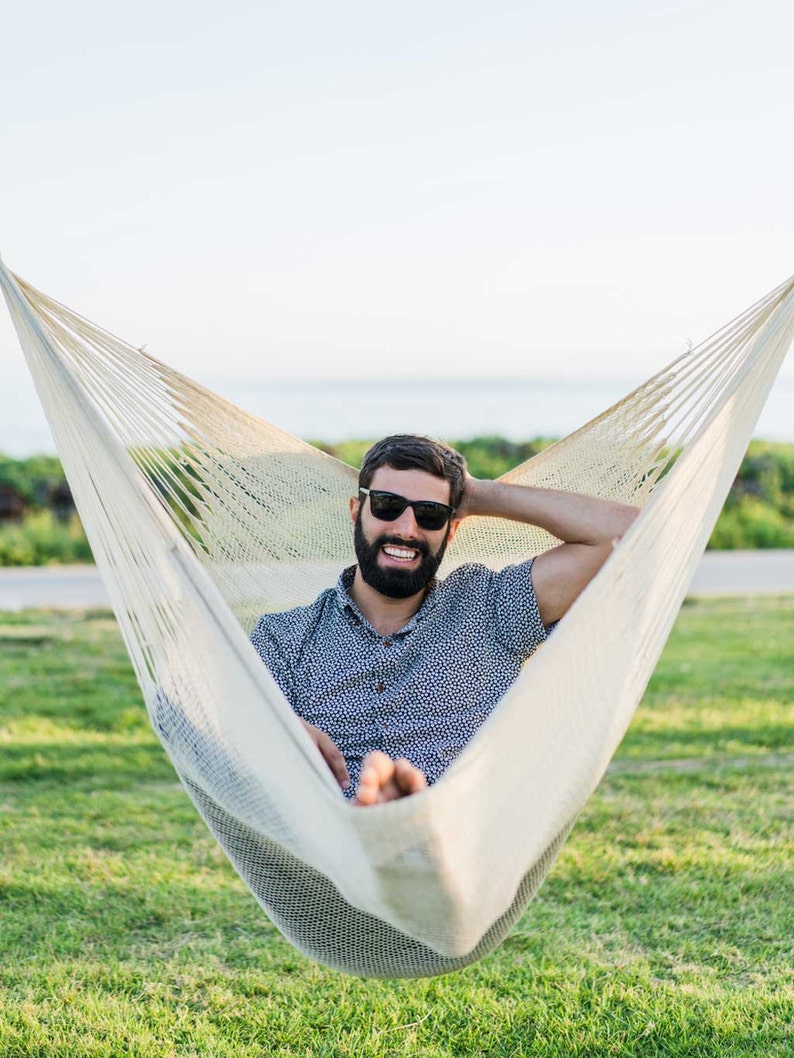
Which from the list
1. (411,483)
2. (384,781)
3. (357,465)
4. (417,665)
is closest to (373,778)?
(384,781)

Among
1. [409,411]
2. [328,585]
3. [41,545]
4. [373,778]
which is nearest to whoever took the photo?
[373,778]

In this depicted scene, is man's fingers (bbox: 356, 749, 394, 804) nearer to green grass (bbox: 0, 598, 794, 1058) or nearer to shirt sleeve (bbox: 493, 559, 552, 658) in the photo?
shirt sleeve (bbox: 493, 559, 552, 658)

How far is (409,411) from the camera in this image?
11125mm

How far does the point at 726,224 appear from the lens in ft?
19.6

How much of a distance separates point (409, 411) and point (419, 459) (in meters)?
9.04

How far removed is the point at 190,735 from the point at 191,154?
7.66 m

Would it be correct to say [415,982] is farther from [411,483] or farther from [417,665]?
[411,483]

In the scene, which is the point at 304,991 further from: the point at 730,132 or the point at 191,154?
the point at 191,154

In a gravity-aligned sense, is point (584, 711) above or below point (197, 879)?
above

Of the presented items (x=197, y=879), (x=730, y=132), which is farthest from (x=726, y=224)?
(x=197, y=879)

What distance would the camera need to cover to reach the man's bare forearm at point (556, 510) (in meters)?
2.19

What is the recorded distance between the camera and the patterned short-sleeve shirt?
6.81 feet

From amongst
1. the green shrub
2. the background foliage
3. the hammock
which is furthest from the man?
→ the green shrub

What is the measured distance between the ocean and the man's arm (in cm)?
726
